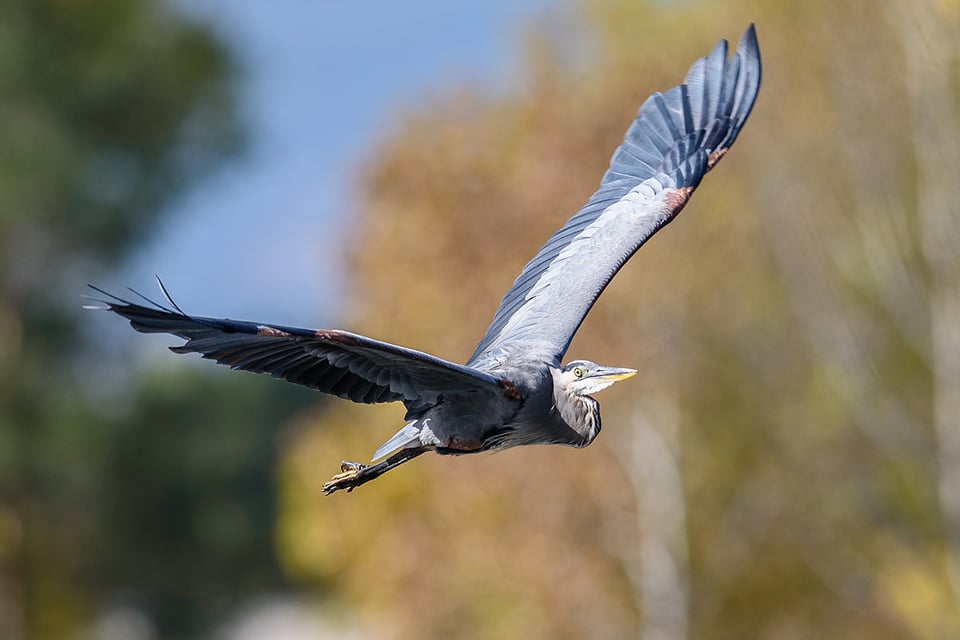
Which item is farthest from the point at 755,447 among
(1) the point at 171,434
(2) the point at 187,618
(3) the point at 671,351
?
(2) the point at 187,618

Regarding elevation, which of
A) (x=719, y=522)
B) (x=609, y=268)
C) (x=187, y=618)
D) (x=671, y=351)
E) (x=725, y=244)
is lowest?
(x=609, y=268)

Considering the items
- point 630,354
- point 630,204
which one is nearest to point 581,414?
point 630,204

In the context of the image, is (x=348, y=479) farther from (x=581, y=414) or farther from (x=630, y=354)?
(x=630, y=354)

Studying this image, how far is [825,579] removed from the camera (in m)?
19.7

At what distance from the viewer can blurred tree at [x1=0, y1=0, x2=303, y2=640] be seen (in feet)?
80.0

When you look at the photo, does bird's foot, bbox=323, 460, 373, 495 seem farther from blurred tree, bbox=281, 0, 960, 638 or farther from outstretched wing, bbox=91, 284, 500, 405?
blurred tree, bbox=281, 0, 960, 638

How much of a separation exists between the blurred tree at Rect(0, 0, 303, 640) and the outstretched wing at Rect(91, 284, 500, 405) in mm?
18715

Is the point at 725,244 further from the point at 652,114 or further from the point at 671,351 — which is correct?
the point at 652,114

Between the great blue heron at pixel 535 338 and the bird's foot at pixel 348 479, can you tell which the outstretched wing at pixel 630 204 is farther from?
the bird's foot at pixel 348 479

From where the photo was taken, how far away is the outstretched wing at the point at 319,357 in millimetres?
5086

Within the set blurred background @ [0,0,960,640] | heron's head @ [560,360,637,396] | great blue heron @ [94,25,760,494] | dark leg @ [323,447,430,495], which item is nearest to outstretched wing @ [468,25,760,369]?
great blue heron @ [94,25,760,494]

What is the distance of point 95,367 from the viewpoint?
2586 cm

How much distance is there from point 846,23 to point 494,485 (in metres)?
6.74

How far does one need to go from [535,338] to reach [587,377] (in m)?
0.55
